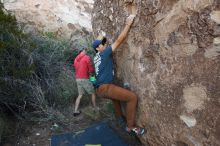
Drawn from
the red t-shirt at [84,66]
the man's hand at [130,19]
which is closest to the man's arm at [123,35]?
the man's hand at [130,19]

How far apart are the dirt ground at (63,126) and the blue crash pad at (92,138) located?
0.15 meters

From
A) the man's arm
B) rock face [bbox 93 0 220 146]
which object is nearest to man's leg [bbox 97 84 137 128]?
rock face [bbox 93 0 220 146]

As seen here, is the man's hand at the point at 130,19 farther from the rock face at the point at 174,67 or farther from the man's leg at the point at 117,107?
the man's leg at the point at 117,107

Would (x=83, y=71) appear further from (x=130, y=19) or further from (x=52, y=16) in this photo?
(x=52, y=16)

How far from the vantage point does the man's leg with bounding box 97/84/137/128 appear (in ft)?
16.4

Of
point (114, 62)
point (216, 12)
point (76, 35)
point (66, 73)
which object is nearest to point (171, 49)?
point (216, 12)

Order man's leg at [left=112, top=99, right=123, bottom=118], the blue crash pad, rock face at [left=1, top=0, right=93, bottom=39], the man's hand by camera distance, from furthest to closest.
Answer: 1. rock face at [left=1, top=0, right=93, bottom=39]
2. man's leg at [left=112, top=99, right=123, bottom=118]
3. the blue crash pad
4. the man's hand

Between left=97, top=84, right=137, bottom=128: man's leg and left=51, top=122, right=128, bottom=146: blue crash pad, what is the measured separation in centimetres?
50

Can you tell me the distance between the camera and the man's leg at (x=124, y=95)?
196 inches

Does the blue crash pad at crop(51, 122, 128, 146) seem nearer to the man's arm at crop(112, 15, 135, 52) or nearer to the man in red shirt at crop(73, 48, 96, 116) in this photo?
the man in red shirt at crop(73, 48, 96, 116)

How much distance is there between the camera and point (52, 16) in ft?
30.2

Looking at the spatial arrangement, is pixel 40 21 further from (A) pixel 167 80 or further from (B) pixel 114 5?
(A) pixel 167 80

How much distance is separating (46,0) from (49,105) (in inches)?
143

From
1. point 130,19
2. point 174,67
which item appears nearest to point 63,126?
point 130,19
